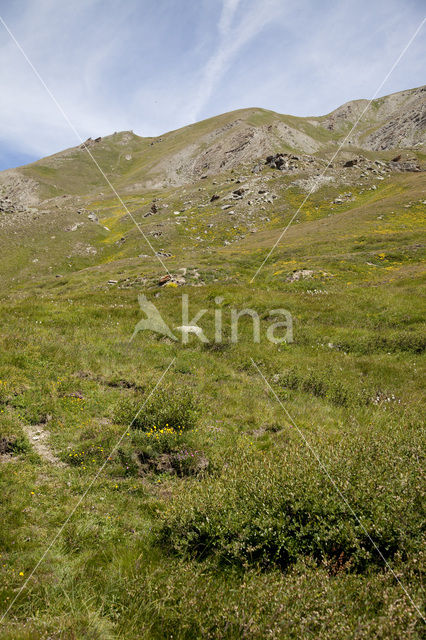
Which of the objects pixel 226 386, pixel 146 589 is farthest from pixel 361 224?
pixel 146 589

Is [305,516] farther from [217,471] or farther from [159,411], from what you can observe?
[159,411]

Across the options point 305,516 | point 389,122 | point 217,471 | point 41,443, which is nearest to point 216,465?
point 217,471

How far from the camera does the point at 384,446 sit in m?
5.10

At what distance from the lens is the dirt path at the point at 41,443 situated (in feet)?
19.0

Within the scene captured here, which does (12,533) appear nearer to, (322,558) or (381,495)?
(322,558)

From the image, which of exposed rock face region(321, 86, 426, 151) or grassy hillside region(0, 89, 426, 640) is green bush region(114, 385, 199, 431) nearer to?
grassy hillside region(0, 89, 426, 640)

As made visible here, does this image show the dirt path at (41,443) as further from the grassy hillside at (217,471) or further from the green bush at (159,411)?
the green bush at (159,411)

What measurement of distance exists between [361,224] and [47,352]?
4330 cm

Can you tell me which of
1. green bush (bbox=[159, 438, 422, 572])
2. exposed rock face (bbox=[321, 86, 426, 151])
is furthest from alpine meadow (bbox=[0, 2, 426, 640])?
exposed rock face (bbox=[321, 86, 426, 151])

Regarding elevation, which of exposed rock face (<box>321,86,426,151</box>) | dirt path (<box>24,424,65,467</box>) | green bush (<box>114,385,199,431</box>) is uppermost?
exposed rock face (<box>321,86,426,151</box>)

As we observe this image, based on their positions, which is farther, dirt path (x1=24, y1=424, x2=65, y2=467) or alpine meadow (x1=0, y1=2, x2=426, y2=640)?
dirt path (x1=24, y1=424, x2=65, y2=467)

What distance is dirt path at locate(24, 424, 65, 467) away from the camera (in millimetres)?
5777

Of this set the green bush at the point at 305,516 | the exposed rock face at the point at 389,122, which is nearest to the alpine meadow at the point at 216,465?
the green bush at the point at 305,516

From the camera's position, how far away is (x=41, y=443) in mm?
6121
